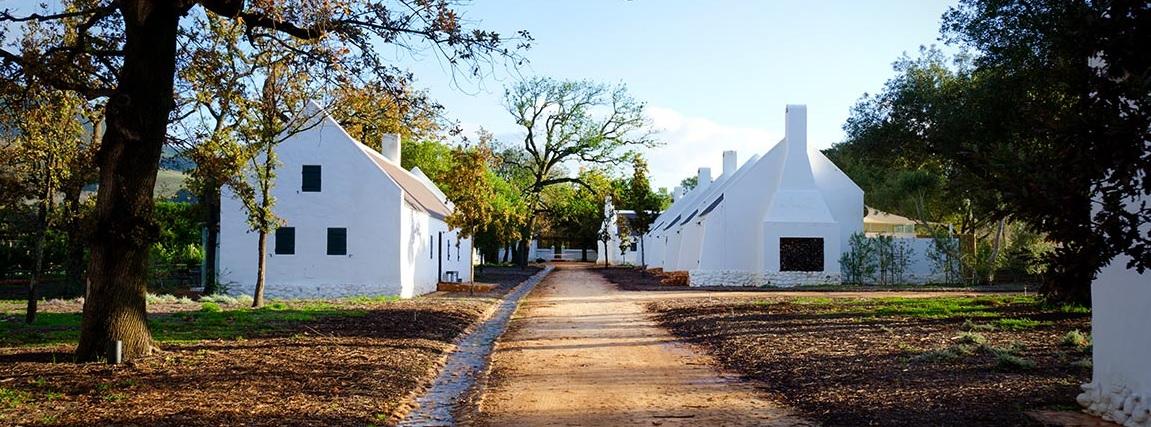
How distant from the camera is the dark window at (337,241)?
27.4 metres

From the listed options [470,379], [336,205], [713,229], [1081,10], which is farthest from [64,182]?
[713,229]

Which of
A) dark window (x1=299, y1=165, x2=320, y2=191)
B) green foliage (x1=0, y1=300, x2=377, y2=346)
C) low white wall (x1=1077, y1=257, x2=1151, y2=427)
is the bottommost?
green foliage (x1=0, y1=300, x2=377, y2=346)

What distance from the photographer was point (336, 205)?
27328 mm

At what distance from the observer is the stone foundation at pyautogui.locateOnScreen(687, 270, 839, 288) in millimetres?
34500

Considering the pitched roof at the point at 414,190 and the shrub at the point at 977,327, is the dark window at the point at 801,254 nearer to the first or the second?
the pitched roof at the point at 414,190

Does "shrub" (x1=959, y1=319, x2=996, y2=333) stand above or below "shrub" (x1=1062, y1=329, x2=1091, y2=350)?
below

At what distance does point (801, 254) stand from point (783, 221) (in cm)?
140

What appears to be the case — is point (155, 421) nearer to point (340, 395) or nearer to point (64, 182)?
point (340, 395)

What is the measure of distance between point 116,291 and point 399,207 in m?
16.7

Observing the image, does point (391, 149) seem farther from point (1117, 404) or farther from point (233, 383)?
point (1117, 404)

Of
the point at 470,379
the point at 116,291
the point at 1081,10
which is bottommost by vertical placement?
the point at 470,379

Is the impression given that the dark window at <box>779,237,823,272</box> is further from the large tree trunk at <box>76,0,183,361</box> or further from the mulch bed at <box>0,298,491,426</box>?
the large tree trunk at <box>76,0,183,361</box>

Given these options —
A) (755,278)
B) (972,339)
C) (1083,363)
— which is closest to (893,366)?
(1083,363)

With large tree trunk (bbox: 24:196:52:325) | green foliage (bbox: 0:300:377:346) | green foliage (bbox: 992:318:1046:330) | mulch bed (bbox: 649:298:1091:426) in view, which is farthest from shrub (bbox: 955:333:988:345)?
large tree trunk (bbox: 24:196:52:325)
